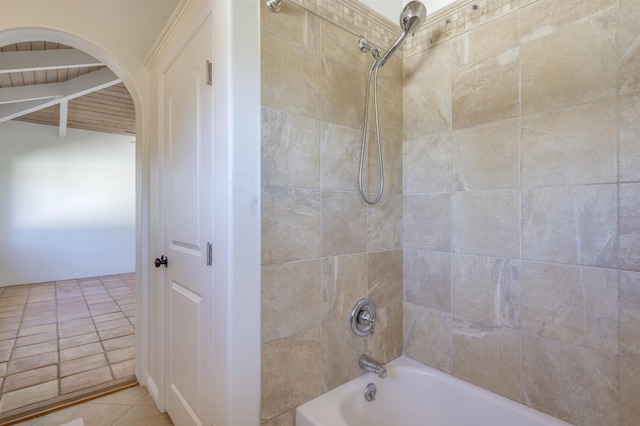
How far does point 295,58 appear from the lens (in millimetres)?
1205

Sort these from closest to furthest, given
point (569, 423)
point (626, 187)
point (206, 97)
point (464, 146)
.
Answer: point (626, 187), point (569, 423), point (206, 97), point (464, 146)

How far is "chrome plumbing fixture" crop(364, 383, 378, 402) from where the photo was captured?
138cm

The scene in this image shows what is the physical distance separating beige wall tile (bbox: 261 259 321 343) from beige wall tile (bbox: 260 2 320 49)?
3.01ft

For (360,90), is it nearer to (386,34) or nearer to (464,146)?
(386,34)

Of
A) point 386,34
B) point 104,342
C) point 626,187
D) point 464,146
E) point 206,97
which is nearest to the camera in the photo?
point 626,187

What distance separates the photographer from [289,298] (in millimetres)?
1187

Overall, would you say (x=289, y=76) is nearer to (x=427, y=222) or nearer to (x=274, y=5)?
(x=274, y=5)

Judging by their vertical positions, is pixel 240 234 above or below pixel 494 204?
below

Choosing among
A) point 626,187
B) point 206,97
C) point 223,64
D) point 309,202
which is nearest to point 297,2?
point 223,64

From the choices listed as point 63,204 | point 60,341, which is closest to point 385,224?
point 60,341

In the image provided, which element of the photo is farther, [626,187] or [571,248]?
[571,248]

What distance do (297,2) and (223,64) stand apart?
0.43 m

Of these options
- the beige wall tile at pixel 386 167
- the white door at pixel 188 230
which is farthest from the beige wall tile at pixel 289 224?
the beige wall tile at pixel 386 167

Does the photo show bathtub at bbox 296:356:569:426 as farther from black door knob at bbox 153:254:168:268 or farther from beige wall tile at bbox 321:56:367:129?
beige wall tile at bbox 321:56:367:129
